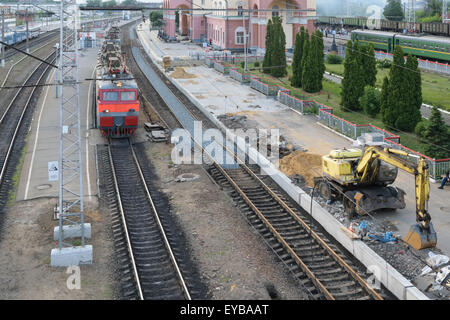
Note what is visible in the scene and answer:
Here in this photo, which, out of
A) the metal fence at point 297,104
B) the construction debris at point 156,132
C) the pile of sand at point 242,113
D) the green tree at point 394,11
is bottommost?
the construction debris at point 156,132

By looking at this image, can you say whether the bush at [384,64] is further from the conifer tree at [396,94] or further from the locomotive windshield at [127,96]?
the locomotive windshield at [127,96]

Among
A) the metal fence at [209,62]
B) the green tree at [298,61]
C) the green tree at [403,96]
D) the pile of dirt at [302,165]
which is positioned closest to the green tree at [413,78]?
the green tree at [403,96]

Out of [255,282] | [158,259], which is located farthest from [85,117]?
[255,282]

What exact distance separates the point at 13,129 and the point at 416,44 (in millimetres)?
38072

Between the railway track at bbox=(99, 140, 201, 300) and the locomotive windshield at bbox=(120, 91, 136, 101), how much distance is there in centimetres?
389

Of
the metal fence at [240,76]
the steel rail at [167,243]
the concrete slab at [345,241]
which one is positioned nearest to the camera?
the concrete slab at [345,241]

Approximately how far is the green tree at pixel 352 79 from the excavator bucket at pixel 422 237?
19757 mm

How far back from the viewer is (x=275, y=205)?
20.5 metres

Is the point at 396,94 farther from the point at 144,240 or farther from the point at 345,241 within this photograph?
the point at 144,240

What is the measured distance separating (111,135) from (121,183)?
7.26 metres

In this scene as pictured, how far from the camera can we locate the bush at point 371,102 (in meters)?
33.3

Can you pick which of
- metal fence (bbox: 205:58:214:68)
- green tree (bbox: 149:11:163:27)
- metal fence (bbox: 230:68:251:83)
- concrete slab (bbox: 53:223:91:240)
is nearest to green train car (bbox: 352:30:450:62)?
metal fence (bbox: 230:68:251:83)

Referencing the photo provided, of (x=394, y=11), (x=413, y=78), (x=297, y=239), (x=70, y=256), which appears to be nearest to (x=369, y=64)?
(x=413, y=78)

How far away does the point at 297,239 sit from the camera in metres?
17.6
